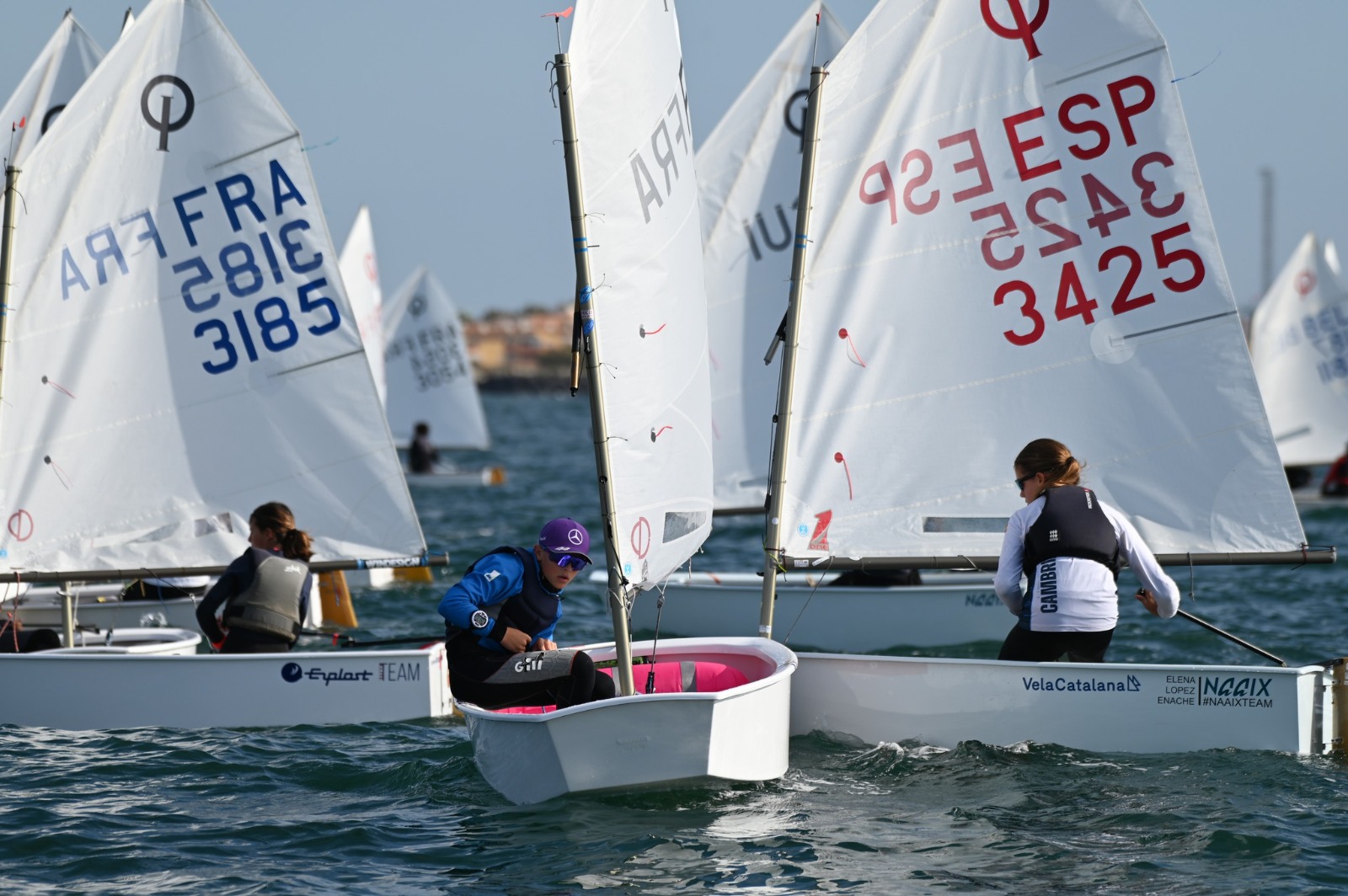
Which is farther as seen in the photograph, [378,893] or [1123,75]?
[1123,75]

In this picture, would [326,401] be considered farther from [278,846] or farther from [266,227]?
[278,846]

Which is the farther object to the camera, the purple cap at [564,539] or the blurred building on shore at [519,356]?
the blurred building on shore at [519,356]

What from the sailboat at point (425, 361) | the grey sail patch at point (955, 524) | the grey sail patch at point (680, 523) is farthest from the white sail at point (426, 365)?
the grey sail patch at point (680, 523)

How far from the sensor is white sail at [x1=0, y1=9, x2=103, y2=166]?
8.59 metres

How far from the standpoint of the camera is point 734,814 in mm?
5586

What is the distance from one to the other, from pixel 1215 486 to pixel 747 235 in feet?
18.7

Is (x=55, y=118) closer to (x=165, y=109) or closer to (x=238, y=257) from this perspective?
(x=165, y=109)

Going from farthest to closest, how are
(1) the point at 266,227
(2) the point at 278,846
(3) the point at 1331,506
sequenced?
1. (3) the point at 1331,506
2. (1) the point at 266,227
3. (2) the point at 278,846

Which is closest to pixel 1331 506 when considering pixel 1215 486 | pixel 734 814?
pixel 1215 486

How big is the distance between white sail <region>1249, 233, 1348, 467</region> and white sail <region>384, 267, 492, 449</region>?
46.2 ft

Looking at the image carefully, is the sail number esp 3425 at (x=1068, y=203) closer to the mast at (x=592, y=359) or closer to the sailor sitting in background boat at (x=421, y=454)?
the mast at (x=592, y=359)

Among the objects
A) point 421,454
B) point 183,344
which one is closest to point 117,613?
point 183,344

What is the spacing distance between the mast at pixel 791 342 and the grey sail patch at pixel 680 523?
0.73 meters

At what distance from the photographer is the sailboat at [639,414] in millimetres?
5344
